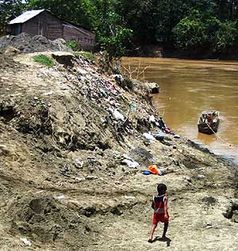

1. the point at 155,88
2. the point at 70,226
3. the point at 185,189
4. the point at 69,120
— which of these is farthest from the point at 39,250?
the point at 155,88

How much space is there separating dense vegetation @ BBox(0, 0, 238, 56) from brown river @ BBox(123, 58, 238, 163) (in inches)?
437

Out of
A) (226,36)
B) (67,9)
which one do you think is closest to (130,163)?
(67,9)

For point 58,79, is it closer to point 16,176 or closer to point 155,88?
point 16,176

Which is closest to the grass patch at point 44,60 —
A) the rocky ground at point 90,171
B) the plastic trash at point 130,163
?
the rocky ground at point 90,171

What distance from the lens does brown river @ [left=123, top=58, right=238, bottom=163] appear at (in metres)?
19.3

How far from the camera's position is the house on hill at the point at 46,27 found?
41.6 metres

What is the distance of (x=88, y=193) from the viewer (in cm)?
964

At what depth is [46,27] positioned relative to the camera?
1661 inches

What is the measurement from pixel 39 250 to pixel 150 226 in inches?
92.1

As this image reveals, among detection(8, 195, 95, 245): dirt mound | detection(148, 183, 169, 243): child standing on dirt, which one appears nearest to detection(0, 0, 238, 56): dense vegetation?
detection(8, 195, 95, 245): dirt mound

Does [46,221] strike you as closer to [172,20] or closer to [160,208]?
[160,208]

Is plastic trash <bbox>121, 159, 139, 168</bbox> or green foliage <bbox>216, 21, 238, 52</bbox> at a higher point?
green foliage <bbox>216, 21, 238, 52</bbox>

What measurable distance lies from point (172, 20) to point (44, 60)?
51.7 metres

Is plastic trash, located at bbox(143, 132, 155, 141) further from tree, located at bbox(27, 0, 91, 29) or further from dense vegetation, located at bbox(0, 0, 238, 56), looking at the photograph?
dense vegetation, located at bbox(0, 0, 238, 56)
